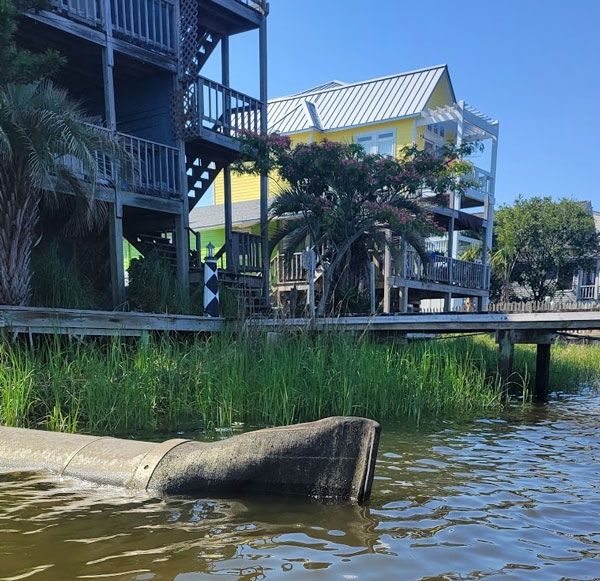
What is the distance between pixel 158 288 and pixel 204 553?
26.5ft

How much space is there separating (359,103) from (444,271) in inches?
336

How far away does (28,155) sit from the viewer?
764 cm

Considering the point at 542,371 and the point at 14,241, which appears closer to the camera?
the point at 14,241

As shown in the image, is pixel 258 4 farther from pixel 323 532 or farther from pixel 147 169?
pixel 323 532

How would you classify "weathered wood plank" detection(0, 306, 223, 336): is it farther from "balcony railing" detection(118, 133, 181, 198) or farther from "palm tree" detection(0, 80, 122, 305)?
"balcony railing" detection(118, 133, 181, 198)

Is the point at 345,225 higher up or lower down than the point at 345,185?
lower down

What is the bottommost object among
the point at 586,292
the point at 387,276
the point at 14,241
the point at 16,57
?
the point at 586,292

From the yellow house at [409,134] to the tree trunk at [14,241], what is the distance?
Answer: 8572mm

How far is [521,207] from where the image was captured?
1008 inches

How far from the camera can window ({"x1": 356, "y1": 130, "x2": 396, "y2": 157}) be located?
67.7ft

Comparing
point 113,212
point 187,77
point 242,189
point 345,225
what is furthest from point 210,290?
point 242,189

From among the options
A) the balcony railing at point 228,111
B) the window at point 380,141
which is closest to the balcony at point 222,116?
the balcony railing at point 228,111

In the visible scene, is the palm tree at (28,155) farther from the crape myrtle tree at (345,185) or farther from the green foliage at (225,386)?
the crape myrtle tree at (345,185)

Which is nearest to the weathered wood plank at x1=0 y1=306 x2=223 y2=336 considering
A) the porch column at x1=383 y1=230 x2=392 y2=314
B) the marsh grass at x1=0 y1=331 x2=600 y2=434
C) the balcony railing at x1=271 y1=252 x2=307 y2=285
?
the marsh grass at x1=0 y1=331 x2=600 y2=434
